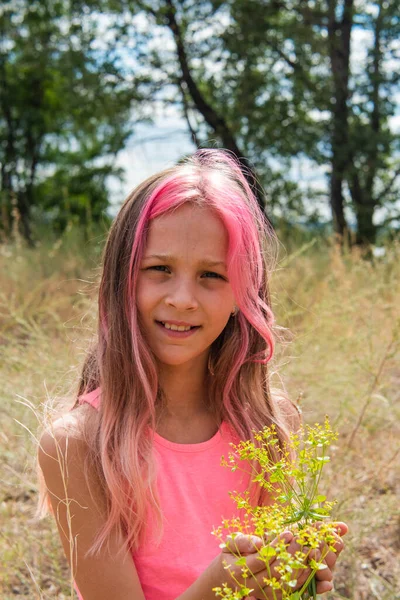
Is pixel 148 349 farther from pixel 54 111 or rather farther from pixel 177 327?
pixel 54 111

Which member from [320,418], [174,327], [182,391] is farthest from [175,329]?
[320,418]

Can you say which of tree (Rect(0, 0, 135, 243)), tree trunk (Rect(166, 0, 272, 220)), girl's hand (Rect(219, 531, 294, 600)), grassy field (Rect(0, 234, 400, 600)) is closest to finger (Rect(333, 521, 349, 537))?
girl's hand (Rect(219, 531, 294, 600))

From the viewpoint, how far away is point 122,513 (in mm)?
1547

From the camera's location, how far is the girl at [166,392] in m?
1.54

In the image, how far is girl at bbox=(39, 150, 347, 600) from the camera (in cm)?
154

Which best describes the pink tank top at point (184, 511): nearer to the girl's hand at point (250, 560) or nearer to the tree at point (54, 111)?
the girl's hand at point (250, 560)

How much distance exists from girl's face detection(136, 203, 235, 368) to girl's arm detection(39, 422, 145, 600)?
1.10 feet

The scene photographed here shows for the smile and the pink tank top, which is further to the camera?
the smile

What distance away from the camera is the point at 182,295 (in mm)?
1651

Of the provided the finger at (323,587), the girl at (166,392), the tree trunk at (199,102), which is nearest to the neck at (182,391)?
the girl at (166,392)

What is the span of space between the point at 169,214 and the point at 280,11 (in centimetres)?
691

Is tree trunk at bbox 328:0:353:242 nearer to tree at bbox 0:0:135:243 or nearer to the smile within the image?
tree at bbox 0:0:135:243

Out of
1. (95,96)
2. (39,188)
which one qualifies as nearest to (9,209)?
(39,188)

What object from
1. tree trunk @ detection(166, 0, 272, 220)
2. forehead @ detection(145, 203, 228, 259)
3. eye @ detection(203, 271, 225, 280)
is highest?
tree trunk @ detection(166, 0, 272, 220)
